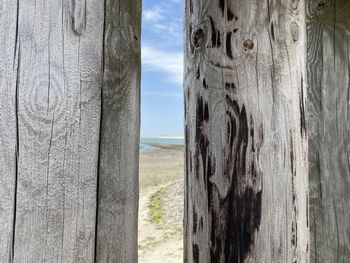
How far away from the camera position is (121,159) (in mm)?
941

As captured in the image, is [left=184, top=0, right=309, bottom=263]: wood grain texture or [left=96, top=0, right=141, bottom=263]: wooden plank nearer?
[left=96, top=0, right=141, bottom=263]: wooden plank

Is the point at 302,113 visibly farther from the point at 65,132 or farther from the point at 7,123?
the point at 7,123

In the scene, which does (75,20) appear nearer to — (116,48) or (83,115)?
(116,48)

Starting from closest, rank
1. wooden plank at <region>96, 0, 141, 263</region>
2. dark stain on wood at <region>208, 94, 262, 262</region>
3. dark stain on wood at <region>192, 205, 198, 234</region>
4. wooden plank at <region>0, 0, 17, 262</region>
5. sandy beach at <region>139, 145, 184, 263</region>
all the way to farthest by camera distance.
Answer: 1. wooden plank at <region>0, 0, 17, 262</region>
2. wooden plank at <region>96, 0, 141, 263</region>
3. dark stain on wood at <region>208, 94, 262, 262</region>
4. dark stain on wood at <region>192, 205, 198, 234</region>
5. sandy beach at <region>139, 145, 184, 263</region>

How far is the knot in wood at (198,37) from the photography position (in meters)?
1.19

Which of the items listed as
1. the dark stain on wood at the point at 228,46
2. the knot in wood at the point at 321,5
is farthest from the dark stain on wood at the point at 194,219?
the knot in wood at the point at 321,5

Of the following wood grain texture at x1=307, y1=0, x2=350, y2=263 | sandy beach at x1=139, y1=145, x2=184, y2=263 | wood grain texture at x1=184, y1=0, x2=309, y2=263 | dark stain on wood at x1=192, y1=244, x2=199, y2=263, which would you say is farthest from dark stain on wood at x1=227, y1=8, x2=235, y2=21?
sandy beach at x1=139, y1=145, x2=184, y2=263

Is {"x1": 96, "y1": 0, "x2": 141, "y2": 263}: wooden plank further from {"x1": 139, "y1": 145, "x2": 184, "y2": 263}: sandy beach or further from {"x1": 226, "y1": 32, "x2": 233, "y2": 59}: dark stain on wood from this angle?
{"x1": 139, "y1": 145, "x2": 184, "y2": 263}: sandy beach

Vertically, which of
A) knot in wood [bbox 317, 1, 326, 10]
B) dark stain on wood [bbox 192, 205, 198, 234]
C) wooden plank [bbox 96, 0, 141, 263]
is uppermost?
knot in wood [bbox 317, 1, 326, 10]

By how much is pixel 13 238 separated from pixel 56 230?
0.34 feet

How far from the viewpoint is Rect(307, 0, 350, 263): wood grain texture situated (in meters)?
1.78

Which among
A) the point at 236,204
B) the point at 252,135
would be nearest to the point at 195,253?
the point at 236,204

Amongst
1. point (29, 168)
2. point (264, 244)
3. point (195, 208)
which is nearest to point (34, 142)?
point (29, 168)

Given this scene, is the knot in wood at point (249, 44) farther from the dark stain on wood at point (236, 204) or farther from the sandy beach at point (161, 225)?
the sandy beach at point (161, 225)
